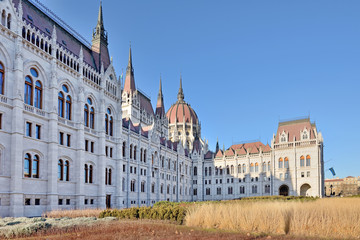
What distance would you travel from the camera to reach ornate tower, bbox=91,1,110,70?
47.6 m

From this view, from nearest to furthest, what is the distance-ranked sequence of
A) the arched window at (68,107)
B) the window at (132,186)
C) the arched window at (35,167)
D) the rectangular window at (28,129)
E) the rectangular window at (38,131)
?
the rectangular window at (28,129), the arched window at (35,167), the rectangular window at (38,131), the arched window at (68,107), the window at (132,186)

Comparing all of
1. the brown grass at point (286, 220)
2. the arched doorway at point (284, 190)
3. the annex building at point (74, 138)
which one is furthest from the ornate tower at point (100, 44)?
the arched doorway at point (284, 190)

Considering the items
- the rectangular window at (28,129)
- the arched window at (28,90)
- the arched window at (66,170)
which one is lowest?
the arched window at (66,170)

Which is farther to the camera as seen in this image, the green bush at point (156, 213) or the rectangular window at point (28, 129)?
the rectangular window at point (28, 129)

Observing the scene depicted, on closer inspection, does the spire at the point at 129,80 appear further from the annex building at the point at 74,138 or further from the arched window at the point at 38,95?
the arched window at the point at 38,95

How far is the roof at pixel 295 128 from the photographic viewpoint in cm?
7525

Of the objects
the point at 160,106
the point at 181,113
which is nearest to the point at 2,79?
the point at 160,106

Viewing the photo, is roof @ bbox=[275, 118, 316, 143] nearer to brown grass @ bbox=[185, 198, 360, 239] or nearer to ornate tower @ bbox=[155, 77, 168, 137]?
ornate tower @ bbox=[155, 77, 168, 137]

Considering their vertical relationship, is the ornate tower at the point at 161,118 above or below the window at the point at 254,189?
above

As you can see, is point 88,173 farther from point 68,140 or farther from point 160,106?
point 160,106

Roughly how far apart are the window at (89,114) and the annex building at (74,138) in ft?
0.42

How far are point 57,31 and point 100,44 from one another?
10031 millimetres

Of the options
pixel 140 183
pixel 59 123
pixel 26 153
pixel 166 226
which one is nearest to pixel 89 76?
pixel 59 123

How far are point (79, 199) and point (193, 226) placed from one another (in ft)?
76.7
